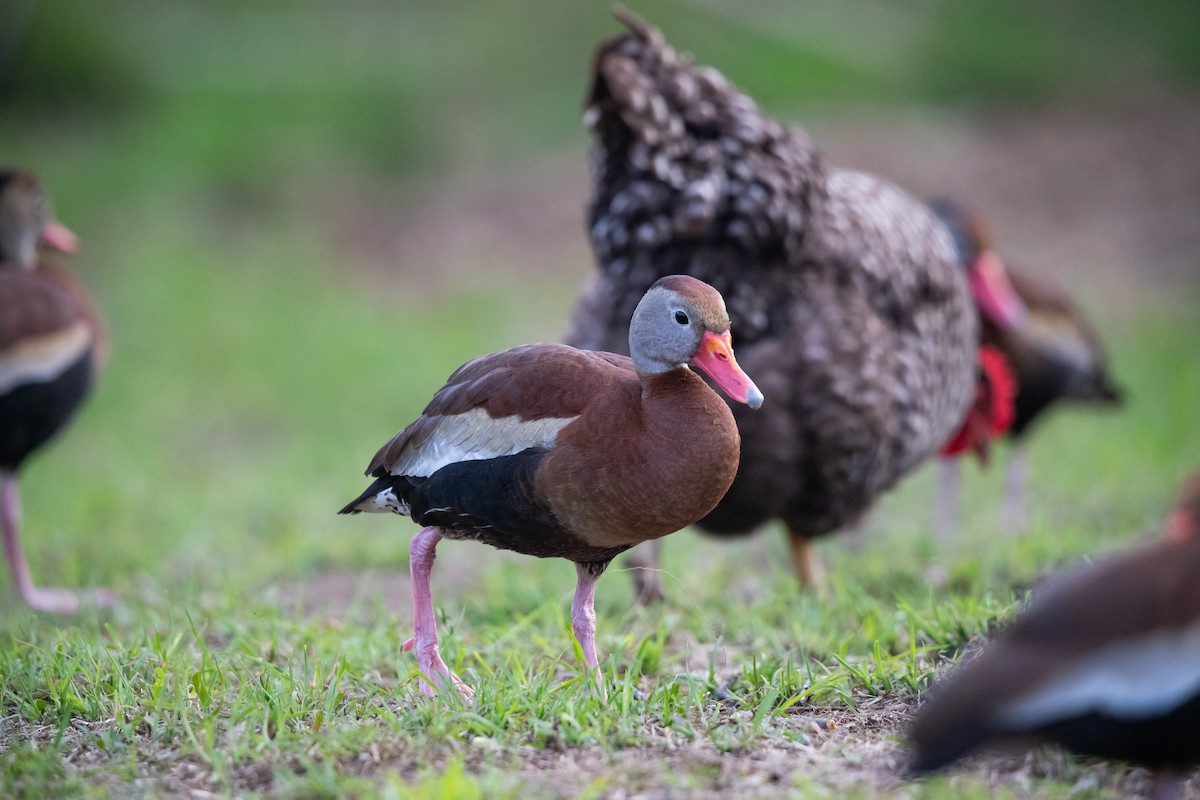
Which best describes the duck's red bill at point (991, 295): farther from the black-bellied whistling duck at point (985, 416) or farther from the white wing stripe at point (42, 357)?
the white wing stripe at point (42, 357)

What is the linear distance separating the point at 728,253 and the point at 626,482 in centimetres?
163

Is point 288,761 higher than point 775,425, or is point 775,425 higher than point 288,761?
point 775,425

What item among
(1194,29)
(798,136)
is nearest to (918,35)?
(1194,29)

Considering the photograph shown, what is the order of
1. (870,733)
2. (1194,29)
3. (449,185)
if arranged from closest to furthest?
1. (870,733)
2. (449,185)
3. (1194,29)

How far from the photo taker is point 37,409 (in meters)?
5.57

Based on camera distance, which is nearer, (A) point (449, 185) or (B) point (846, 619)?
(B) point (846, 619)

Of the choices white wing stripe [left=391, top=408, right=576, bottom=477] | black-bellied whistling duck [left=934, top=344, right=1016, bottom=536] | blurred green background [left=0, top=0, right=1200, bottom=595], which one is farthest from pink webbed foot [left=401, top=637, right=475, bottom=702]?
black-bellied whistling duck [left=934, top=344, right=1016, bottom=536]

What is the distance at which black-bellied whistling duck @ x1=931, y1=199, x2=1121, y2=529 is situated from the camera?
22.7ft

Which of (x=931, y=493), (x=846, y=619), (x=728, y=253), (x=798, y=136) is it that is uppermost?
(x=798, y=136)

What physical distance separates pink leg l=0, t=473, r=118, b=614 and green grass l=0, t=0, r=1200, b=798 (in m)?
0.16

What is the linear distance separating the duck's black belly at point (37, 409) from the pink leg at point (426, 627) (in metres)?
2.72

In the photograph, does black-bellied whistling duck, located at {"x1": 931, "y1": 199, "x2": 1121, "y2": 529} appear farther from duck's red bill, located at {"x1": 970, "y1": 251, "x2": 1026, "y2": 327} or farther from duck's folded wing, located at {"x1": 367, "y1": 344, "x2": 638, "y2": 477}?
duck's folded wing, located at {"x1": 367, "y1": 344, "x2": 638, "y2": 477}

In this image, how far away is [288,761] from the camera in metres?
3.05

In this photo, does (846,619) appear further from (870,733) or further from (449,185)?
(449,185)
